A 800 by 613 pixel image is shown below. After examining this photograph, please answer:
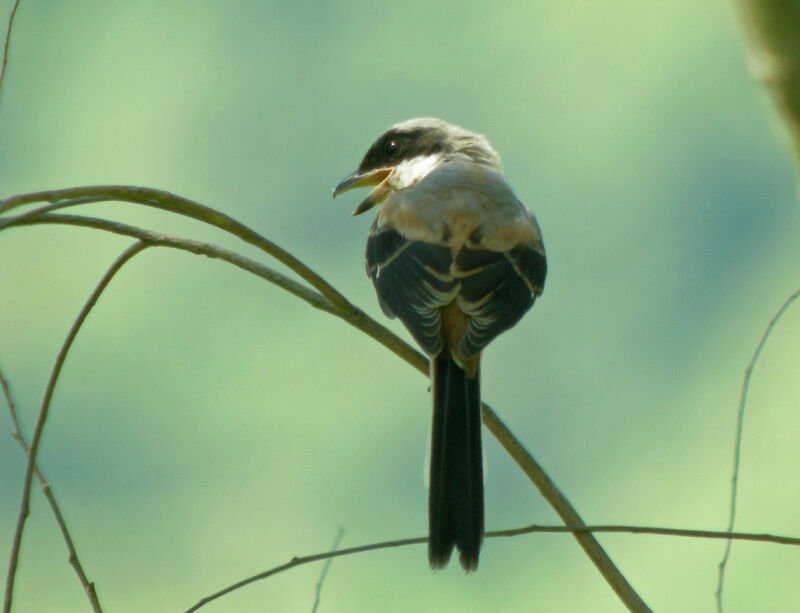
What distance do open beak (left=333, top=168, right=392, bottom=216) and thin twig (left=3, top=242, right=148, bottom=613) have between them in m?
2.43

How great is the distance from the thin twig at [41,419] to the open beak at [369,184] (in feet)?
7.97

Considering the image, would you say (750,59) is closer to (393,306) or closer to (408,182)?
(393,306)

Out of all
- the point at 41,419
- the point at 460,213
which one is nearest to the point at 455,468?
the point at 460,213

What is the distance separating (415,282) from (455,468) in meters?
0.82

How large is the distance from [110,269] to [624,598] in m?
1.38

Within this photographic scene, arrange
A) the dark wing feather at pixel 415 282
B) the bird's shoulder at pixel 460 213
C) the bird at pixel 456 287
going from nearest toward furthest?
1. the bird at pixel 456 287
2. the dark wing feather at pixel 415 282
3. the bird's shoulder at pixel 460 213

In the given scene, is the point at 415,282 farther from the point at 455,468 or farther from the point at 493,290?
the point at 455,468

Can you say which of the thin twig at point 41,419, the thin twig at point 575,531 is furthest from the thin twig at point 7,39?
the thin twig at point 575,531

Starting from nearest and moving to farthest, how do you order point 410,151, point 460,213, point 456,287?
1. point 456,287
2. point 460,213
3. point 410,151

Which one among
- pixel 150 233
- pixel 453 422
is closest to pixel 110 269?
pixel 150 233

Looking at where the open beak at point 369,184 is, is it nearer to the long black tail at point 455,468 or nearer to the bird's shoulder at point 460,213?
the bird's shoulder at point 460,213

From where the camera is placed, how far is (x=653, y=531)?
6.28 ft

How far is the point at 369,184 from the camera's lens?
487 centimetres

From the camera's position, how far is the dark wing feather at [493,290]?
3260 mm
